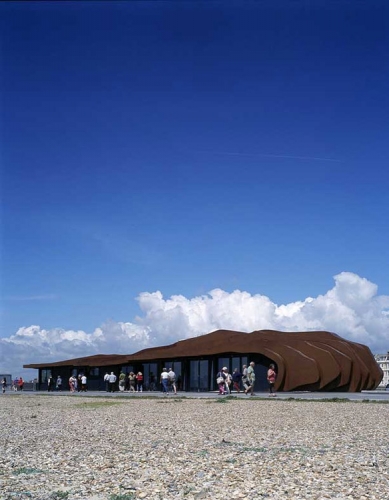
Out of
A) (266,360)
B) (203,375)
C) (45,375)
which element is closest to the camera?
(266,360)

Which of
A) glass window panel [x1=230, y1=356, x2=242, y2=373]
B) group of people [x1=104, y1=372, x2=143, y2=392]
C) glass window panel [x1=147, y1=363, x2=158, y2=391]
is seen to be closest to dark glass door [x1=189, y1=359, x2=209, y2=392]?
glass window panel [x1=230, y1=356, x2=242, y2=373]

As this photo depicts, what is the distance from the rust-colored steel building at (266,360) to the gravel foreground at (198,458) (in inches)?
733

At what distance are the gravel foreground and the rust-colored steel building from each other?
61.1 ft

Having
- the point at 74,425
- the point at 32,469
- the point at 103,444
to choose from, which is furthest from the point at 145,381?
the point at 32,469

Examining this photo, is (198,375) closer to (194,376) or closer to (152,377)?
(194,376)

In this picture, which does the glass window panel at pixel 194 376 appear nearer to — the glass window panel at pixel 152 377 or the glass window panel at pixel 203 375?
the glass window panel at pixel 203 375

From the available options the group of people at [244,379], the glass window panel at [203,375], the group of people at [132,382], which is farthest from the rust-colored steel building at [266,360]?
the group of people at [244,379]

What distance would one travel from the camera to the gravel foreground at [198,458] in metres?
8.20

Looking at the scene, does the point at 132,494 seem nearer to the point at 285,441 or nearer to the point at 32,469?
the point at 32,469

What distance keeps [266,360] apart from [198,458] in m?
28.3

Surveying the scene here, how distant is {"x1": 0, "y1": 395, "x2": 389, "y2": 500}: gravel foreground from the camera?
8.20 meters

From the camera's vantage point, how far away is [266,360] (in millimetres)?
38531

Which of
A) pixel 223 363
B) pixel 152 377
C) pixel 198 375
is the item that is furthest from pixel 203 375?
pixel 152 377

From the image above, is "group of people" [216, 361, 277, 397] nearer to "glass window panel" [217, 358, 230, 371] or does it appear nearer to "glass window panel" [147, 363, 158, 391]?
"glass window panel" [217, 358, 230, 371]
